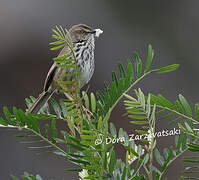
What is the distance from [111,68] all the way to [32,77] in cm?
115

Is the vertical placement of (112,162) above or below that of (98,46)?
below

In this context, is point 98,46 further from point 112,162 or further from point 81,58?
point 112,162

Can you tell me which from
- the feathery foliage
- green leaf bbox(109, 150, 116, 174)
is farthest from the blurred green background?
green leaf bbox(109, 150, 116, 174)

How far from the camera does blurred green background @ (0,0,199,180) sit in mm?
4926

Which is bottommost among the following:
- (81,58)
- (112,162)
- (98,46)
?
(112,162)

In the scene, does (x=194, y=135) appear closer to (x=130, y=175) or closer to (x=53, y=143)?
(x=130, y=175)

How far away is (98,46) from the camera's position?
613 centimetres

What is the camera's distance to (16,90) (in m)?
5.39

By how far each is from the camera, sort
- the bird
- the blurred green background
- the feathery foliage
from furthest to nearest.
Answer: the blurred green background < the bird < the feathery foliage

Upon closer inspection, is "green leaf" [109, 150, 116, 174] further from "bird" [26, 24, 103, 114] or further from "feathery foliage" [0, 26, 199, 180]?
"bird" [26, 24, 103, 114]

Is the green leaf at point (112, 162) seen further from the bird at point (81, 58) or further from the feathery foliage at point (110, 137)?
the bird at point (81, 58)

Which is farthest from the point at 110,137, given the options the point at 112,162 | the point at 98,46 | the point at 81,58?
the point at 98,46

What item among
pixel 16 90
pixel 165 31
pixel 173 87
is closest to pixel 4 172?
pixel 16 90

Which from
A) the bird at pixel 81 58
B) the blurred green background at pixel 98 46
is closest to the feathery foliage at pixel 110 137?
the bird at pixel 81 58
